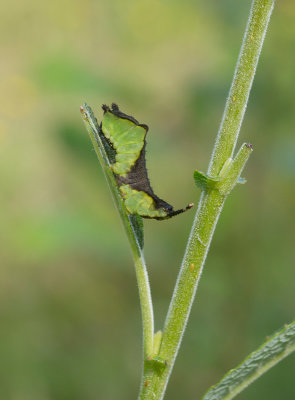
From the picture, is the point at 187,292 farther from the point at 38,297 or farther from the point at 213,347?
the point at 38,297

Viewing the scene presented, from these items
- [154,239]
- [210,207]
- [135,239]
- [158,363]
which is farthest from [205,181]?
[154,239]

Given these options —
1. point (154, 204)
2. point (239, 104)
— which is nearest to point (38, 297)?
point (154, 204)

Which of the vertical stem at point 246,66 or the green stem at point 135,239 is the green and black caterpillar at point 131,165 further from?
the vertical stem at point 246,66

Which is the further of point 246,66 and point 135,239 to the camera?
point 135,239

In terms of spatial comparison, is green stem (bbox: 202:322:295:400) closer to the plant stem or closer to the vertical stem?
the plant stem

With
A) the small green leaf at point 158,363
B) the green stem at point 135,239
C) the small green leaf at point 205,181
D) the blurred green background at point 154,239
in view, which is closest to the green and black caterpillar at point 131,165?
the green stem at point 135,239

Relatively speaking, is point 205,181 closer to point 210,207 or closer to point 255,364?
point 210,207
